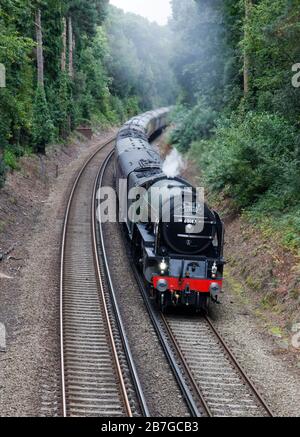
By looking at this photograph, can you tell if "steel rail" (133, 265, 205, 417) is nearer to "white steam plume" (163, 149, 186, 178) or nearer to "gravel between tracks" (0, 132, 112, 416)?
"gravel between tracks" (0, 132, 112, 416)

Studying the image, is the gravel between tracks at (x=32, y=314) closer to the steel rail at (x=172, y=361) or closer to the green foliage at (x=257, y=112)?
the steel rail at (x=172, y=361)

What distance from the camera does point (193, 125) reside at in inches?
1444

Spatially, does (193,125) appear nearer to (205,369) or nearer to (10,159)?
(10,159)

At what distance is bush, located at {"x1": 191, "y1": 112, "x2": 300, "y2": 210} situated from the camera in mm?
19656

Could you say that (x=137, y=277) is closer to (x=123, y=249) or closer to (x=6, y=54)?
(x=123, y=249)

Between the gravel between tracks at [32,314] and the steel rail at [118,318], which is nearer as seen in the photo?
the steel rail at [118,318]

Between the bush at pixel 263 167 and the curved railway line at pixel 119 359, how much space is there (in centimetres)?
557

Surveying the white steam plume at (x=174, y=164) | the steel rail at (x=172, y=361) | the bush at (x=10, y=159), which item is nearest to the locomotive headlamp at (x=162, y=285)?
the steel rail at (x=172, y=361)

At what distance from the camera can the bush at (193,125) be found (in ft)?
114

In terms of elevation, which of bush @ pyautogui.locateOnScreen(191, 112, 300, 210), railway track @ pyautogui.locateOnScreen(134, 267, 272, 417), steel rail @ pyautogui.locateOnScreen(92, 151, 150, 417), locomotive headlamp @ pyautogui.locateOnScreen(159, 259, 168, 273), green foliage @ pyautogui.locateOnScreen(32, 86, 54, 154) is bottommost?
railway track @ pyautogui.locateOnScreen(134, 267, 272, 417)

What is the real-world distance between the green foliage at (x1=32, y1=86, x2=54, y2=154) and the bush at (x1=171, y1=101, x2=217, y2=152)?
9.39 meters

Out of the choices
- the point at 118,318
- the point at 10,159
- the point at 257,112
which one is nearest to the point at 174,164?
the point at 257,112

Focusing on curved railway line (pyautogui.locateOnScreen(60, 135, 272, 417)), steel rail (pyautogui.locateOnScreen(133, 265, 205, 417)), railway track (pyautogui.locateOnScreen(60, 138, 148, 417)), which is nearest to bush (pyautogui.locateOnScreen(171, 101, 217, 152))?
railway track (pyautogui.locateOnScreen(60, 138, 148, 417))

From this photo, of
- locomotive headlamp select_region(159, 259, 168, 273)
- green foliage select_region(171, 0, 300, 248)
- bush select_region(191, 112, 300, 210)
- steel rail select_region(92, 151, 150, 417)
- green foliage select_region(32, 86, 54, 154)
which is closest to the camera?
steel rail select_region(92, 151, 150, 417)
